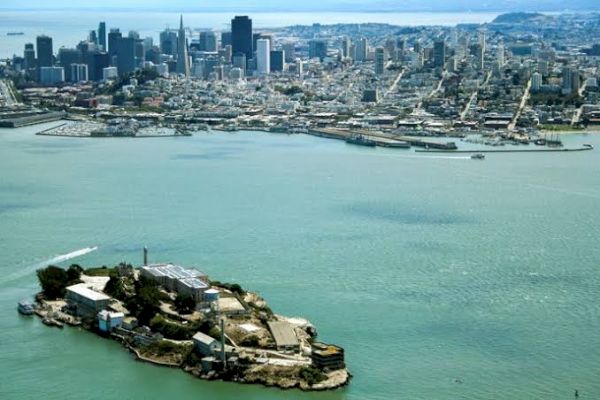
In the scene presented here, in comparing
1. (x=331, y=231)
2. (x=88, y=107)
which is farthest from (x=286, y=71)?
(x=331, y=231)

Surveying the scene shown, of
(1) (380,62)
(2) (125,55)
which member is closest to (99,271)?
(1) (380,62)

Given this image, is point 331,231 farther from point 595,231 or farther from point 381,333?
point 381,333

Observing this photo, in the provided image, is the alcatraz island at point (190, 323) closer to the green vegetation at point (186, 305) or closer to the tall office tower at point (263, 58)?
the green vegetation at point (186, 305)

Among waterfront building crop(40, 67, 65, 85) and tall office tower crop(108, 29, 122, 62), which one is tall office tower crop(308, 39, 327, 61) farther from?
waterfront building crop(40, 67, 65, 85)

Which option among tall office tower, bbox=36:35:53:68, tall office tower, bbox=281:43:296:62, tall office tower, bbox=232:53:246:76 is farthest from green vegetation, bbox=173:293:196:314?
tall office tower, bbox=281:43:296:62

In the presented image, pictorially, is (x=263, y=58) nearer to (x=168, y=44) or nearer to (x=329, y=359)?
(x=168, y=44)

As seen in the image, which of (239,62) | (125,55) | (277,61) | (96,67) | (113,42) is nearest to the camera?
(96,67)
